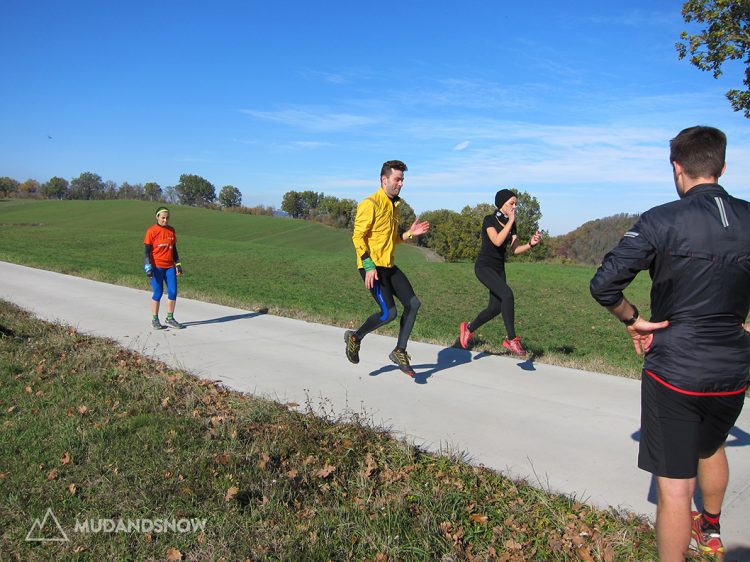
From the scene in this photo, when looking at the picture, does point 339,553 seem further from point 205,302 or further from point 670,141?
point 205,302

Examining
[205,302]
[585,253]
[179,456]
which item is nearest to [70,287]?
[205,302]

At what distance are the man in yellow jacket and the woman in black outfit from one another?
132 centimetres

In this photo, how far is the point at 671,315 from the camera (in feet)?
7.91

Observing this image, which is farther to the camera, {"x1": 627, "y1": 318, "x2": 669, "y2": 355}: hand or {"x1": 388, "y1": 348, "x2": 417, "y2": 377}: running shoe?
{"x1": 388, "y1": 348, "x2": 417, "y2": 377}: running shoe

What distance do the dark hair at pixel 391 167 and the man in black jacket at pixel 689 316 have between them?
3385 mm

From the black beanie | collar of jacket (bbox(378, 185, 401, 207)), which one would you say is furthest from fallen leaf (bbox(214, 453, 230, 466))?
the black beanie

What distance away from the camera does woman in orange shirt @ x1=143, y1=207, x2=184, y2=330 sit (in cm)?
868

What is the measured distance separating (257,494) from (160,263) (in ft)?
20.6

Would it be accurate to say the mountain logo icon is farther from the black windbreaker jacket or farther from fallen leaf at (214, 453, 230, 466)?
the black windbreaker jacket

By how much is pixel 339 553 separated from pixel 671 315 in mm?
1923

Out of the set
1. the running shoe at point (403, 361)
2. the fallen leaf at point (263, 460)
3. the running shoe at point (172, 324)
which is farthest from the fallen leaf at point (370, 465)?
the running shoe at point (172, 324)

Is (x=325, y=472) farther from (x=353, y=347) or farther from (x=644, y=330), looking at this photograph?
(x=353, y=347)

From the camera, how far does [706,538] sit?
2.80 m

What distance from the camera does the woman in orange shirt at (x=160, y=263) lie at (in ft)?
28.5
